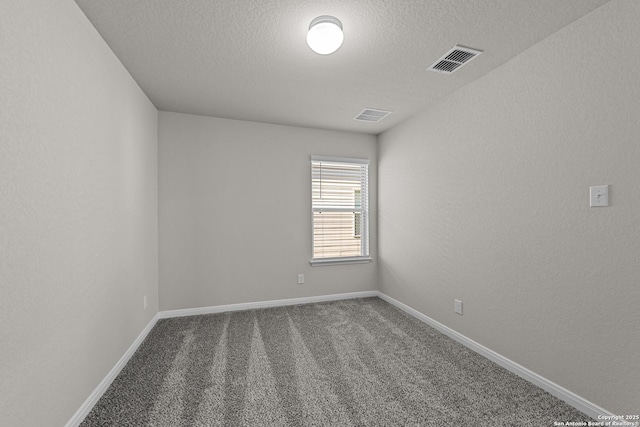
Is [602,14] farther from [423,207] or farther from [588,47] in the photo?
[423,207]

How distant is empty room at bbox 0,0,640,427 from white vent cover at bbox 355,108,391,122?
5cm

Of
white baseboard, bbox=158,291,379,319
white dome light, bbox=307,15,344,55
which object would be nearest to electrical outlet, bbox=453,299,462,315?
white baseboard, bbox=158,291,379,319

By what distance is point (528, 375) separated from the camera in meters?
2.03

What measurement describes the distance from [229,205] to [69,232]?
1995 mm

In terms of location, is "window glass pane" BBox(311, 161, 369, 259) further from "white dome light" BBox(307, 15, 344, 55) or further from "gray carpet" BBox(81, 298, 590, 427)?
"white dome light" BBox(307, 15, 344, 55)

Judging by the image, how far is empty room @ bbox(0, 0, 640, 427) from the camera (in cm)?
142

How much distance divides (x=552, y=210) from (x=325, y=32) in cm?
193

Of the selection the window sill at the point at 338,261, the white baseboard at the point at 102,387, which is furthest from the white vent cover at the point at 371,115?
the white baseboard at the point at 102,387

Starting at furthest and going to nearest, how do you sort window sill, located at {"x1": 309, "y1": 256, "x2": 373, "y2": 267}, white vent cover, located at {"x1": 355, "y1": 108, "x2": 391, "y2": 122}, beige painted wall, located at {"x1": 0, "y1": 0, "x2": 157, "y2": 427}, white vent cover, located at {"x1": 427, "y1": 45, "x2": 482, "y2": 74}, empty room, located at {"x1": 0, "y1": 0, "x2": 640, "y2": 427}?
window sill, located at {"x1": 309, "y1": 256, "x2": 373, "y2": 267} < white vent cover, located at {"x1": 355, "y1": 108, "x2": 391, "y2": 122} < white vent cover, located at {"x1": 427, "y1": 45, "x2": 482, "y2": 74} < empty room, located at {"x1": 0, "y1": 0, "x2": 640, "y2": 427} < beige painted wall, located at {"x1": 0, "y1": 0, "x2": 157, "y2": 427}

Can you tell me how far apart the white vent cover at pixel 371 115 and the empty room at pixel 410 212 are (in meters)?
0.05

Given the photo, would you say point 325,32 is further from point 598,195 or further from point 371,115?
point 598,195

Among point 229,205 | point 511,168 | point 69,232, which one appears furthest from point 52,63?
point 511,168

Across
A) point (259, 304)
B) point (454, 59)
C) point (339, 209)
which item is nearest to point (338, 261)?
point (339, 209)

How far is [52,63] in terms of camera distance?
1.41 metres
